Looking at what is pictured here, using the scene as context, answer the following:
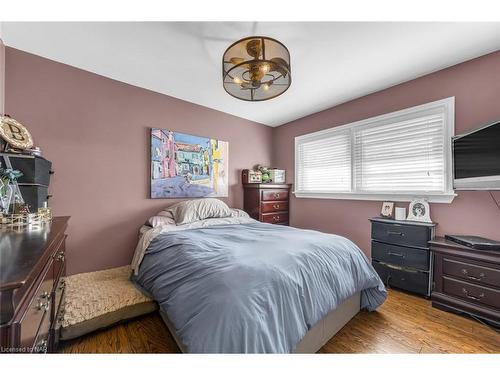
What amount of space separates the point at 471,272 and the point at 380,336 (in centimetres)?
101

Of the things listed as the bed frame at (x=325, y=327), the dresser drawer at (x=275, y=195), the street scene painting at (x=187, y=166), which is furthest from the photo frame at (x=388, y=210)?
the street scene painting at (x=187, y=166)

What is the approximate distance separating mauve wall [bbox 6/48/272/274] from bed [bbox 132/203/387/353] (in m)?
0.67

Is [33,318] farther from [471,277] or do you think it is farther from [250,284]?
[471,277]

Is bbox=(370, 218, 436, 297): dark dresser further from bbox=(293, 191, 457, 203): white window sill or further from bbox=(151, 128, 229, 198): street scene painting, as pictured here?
bbox=(151, 128, 229, 198): street scene painting

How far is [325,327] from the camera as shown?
4.99ft

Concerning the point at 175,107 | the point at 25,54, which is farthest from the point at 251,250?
the point at 25,54

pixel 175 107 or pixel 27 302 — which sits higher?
pixel 175 107

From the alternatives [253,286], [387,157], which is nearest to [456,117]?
[387,157]

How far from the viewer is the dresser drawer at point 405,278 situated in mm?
2234

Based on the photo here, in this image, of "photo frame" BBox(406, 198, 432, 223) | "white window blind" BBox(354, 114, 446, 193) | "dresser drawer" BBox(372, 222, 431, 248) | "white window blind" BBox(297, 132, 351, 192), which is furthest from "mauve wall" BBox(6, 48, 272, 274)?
"photo frame" BBox(406, 198, 432, 223)

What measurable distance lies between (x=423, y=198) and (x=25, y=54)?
4.25 meters
